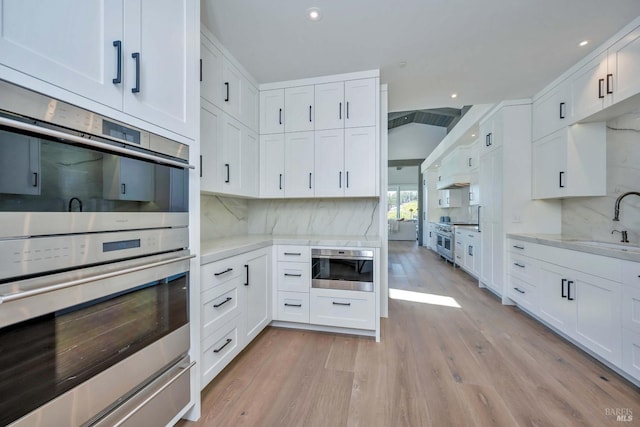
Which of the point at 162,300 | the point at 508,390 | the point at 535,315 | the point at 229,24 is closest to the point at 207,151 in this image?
the point at 229,24

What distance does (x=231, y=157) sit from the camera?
2242 mm

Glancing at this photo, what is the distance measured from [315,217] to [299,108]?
1221 mm

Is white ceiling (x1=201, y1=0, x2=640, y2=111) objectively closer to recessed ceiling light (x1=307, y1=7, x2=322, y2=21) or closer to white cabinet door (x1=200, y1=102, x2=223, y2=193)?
recessed ceiling light (x1=307, y1=7, x2=322, y2=21)

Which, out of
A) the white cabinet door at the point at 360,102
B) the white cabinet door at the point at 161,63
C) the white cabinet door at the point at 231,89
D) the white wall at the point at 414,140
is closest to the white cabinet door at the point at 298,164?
the white cabinet door at the point at 360,102

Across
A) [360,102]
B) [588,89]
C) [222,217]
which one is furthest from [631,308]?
[222,217]

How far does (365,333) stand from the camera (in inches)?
91.7

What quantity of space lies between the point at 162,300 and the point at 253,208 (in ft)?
6.44

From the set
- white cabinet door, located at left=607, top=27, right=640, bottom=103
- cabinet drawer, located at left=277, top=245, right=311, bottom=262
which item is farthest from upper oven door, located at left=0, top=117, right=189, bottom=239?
white cabinet door, located at left=607, top=27, right=640, bottom=103

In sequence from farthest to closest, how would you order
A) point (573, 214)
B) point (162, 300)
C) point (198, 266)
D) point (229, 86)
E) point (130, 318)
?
point (573, 214) → point (229, 86) → point (198, 266) → point (162, 300) → point (130, 318)

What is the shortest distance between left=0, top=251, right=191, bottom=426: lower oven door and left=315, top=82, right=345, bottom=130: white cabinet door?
1.93m

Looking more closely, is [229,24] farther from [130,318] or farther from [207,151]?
[130,318]

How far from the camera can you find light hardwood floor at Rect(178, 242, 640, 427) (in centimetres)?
142

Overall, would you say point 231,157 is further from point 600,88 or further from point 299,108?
point 600,88

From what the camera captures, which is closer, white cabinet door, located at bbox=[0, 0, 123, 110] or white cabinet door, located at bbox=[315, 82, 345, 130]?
white cabinet door, located at bbox=[0, 0, 123, 110]
